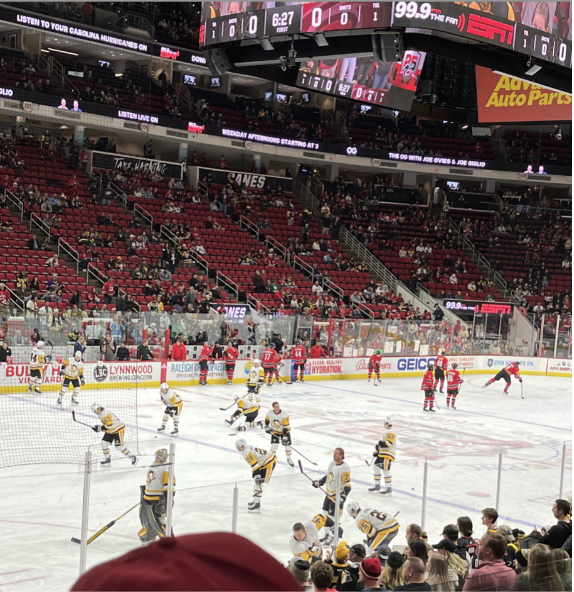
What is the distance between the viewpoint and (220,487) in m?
8.48

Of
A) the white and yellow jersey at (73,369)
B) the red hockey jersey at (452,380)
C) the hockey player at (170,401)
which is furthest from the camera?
the red hockey jersey at (452,380)

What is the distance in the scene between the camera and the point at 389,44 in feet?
37.4

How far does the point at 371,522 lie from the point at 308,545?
1147 mm

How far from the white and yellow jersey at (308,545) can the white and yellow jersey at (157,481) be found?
1.48m

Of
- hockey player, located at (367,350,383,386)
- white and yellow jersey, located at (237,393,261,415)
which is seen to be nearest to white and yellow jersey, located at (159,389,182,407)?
white and yellow jersey, located at (237,393,261,415)

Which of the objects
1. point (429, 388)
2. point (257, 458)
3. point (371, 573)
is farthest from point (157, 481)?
point (429, 388)

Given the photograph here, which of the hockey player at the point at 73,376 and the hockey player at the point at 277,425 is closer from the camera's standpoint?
the hockey player at the point at 277,425

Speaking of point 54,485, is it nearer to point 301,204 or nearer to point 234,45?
point 234,45

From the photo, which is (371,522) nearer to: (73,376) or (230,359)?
(73,376)

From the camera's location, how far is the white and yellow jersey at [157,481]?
8.74 metres

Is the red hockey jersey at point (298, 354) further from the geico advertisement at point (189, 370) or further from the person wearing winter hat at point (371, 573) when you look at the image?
the person wearing winter hat at point (371, 573)

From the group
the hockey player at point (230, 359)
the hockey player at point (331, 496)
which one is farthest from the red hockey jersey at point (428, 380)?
the hockey player at point (331, 496)

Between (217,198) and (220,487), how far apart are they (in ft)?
99.8

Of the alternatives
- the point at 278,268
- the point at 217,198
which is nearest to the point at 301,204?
the point at 217,198
